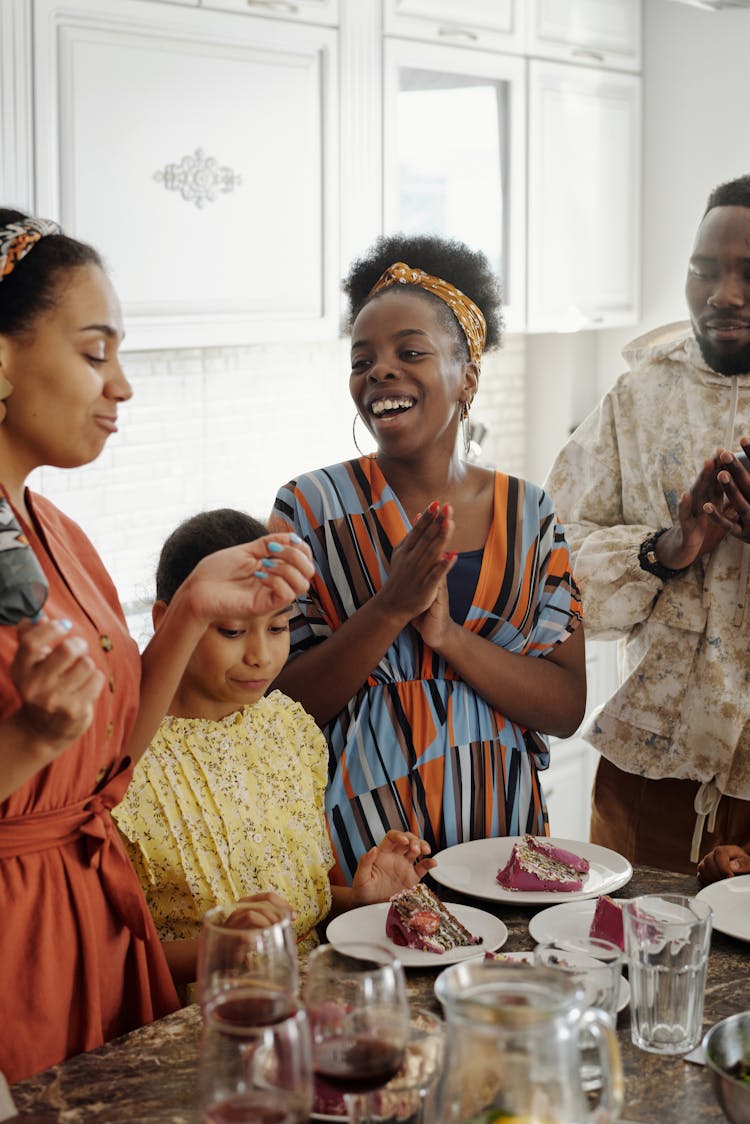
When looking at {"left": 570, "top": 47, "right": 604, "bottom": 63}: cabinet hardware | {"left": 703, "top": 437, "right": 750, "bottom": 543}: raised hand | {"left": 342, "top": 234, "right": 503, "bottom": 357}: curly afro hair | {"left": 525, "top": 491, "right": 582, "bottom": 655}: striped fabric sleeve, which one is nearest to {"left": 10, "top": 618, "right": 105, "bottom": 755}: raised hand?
{"left": 525, "top": 491, "right": 582, "bottom": 655}: striped fabric sleeve

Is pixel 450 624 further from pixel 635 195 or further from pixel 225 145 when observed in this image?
pixel 635 195

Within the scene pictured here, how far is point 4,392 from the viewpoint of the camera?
54.1 inches

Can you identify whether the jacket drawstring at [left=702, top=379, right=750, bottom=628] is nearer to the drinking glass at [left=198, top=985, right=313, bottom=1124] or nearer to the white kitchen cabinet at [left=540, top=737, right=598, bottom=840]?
the drinking glass at [left=198, top=985, right=313, bottom=1124]

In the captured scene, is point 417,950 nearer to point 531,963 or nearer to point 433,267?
point 531,963

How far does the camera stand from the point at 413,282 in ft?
7.18

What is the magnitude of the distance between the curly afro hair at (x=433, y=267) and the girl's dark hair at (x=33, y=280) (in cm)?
86

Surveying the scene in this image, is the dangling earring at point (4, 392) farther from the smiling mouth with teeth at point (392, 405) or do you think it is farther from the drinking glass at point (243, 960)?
the smiling mouth with teeth at point (392, 405)

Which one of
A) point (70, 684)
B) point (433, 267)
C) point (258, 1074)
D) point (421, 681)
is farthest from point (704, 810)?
point (258, 1074)

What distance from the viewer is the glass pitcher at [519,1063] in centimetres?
91

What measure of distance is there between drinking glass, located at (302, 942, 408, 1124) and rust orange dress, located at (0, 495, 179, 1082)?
1.64 ft

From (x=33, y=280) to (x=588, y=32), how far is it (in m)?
3.59

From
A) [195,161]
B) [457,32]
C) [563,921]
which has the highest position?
[457,32]

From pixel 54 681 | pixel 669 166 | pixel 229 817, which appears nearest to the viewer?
pixel 54 681

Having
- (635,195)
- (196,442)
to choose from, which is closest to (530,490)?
(196,442)
